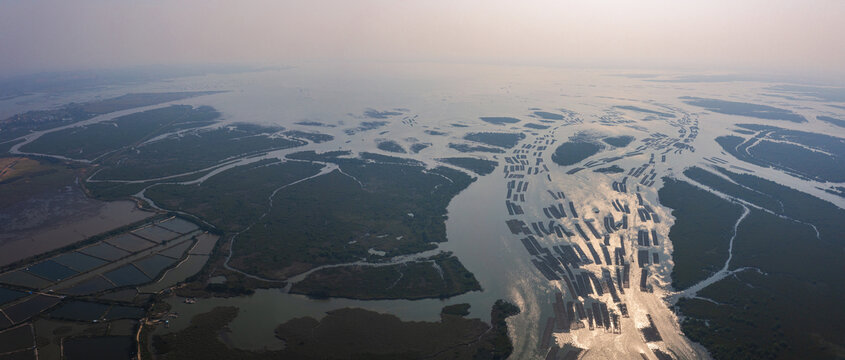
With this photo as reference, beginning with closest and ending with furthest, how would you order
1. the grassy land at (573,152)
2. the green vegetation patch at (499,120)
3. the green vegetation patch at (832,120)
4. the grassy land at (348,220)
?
the grassy land at (348,220)
the grassy land at (573,152)
the green vegetation patch at (832,120)
the green vegetation patch at (499,120)


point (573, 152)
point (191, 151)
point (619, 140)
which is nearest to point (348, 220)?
point (191, 151)

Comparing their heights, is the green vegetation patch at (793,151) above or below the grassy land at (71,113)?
below

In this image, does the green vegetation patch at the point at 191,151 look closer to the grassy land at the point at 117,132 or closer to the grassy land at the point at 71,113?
the grassy land at the point at 117,132

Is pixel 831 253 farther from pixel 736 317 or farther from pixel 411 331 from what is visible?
pixel 411 331

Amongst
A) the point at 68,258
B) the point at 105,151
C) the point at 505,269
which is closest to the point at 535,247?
the point at 505,269

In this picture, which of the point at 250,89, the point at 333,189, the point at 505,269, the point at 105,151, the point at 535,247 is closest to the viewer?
the point at 505,269

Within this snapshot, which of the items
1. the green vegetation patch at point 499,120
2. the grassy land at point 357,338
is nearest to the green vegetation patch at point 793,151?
the green vegetation patch at point 499,120
